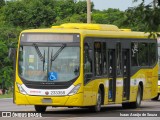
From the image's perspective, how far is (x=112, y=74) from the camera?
23859mm

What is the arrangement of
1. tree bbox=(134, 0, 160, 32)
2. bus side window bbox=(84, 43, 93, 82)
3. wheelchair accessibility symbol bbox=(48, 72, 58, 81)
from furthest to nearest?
1. bus side window bbox=(84, 43, 93, 82)
2. wheelchair accessibility symbol bbox=(48, 72, 58, 81)
3. tree bbox=(134, 0, 160, 32)

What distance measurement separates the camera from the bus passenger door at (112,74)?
77.5ft

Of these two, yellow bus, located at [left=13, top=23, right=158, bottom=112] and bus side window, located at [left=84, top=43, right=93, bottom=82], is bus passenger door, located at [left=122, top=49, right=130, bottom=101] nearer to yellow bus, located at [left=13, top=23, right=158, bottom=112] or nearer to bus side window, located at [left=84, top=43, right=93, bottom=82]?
yellow bus, located at [left=13, top=23, right=158, bottom=112]

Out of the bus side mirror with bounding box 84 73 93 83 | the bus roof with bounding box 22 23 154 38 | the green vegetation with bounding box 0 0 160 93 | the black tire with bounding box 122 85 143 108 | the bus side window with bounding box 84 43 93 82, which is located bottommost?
the black tire with bounding box 122 85 143 108

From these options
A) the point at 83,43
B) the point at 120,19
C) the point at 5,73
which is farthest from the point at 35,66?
the point at 5,73

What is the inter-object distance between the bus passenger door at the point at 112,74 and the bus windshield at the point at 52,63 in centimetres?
258

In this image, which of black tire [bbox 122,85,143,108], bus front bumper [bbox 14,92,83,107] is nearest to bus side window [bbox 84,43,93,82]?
bus front bumper [bbox 14,92,83,107]

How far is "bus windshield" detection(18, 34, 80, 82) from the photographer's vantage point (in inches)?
836

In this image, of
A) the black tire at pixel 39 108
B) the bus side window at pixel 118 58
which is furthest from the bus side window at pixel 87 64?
the bus side window at pixel 118 58

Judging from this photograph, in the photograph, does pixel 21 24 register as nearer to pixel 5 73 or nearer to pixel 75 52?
pixel 5 73

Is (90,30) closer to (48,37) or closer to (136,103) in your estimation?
(48,37)

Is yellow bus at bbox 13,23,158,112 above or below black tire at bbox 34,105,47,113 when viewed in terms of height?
above

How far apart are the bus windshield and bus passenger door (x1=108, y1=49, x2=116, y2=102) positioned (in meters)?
2.58

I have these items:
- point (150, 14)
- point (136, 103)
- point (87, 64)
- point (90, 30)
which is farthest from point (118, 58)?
Result: point (150, 14)
